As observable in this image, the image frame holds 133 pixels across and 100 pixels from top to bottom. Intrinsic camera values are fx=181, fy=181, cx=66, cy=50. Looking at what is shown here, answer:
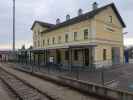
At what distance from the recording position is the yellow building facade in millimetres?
22141

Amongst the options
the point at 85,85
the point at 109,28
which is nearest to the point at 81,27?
the point at 109,28

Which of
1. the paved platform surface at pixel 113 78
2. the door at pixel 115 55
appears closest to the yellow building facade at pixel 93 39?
the door at pixel 115 55

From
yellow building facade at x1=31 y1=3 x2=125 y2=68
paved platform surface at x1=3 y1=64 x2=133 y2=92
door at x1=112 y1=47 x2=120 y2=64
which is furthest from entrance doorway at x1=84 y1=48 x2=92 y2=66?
paved platform surface at x1=3 y1=64 x2=133 y2=92

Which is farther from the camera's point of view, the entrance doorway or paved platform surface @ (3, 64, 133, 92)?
the entrance doorway

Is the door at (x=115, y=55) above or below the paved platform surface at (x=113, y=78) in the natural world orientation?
above

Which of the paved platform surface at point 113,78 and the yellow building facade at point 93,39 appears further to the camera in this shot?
the yellow building facade at point 93,39

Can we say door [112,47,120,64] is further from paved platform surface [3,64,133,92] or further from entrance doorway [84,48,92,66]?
paved platform surface [3,64,133,92]

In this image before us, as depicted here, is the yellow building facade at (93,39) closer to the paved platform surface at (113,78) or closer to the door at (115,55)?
the door at (115,55)

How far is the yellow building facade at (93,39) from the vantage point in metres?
22.1

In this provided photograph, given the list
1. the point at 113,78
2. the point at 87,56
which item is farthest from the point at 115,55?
the point at 113,78

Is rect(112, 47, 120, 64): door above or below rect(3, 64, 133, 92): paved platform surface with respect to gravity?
above

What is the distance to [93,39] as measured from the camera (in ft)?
72.4

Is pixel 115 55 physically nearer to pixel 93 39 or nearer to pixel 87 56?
pixel 87 56

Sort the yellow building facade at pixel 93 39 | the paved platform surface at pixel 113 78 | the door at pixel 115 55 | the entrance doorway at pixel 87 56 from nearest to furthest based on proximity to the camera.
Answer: the paved platform surface at pixel 113 78, the yellow building facade at pixel 93 39, the entrance doorway at pixel 87 56, the door at pixel 115 55
